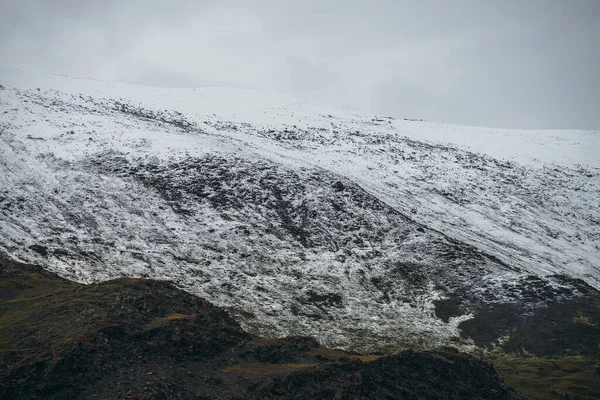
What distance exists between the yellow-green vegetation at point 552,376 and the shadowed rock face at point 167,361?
12.8ft

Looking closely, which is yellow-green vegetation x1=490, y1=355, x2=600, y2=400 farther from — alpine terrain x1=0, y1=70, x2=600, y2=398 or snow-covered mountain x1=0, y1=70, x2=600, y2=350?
snow-covered mountain x1=0, y1=70, x2=600, y2=350

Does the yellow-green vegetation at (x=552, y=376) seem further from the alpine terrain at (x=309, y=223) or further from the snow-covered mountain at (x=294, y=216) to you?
the snow-covered mountain at (x=294, y=216)

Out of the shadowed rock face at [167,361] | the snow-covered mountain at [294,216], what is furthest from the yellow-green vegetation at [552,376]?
the snow-covered mountain at [294,216]

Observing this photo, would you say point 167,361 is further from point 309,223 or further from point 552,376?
point 309,223

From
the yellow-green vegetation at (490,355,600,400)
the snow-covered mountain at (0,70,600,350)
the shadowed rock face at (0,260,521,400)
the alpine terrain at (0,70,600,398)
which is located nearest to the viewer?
the shadowed rock face at (0,260,521,400)

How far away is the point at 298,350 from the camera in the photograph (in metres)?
28.5

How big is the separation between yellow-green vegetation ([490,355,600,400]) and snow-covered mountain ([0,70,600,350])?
5.70 m

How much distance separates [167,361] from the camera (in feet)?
75.5

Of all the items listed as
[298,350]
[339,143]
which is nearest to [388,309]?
[298,350]

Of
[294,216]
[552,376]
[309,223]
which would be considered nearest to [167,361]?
[552,376]

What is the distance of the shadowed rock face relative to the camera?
20172 millimetres

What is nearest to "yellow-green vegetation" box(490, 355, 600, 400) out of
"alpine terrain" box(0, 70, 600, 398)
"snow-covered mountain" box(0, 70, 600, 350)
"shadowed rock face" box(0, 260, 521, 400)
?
"alpine terrain" box(0, 70, 600, 398)

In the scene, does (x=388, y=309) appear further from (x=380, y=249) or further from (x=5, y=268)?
(x=5, y=268)

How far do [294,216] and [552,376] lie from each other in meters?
32.6
